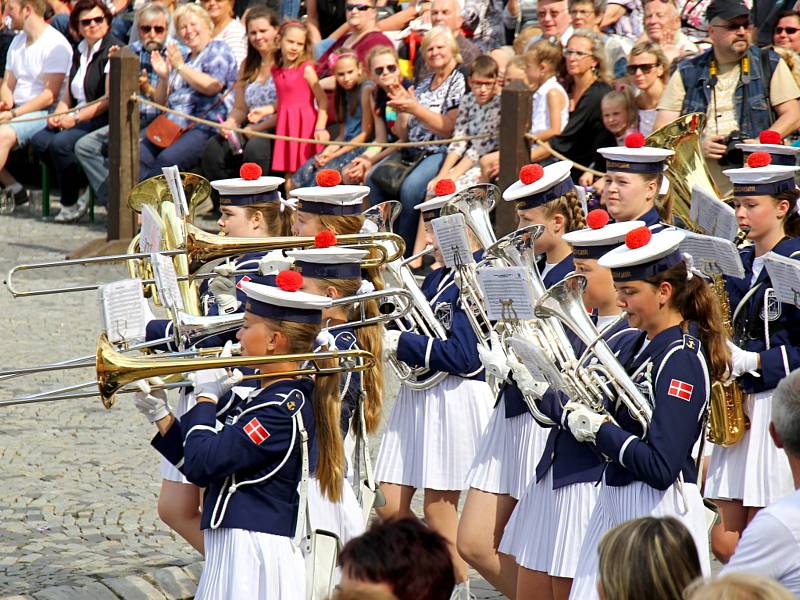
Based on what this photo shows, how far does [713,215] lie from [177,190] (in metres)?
2.21

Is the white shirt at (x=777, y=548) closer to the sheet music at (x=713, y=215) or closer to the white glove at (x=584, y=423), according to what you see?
the white glove at (x=584, y=423)

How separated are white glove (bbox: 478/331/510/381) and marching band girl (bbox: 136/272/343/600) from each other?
1.00 m

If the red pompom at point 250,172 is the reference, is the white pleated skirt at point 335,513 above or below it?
below

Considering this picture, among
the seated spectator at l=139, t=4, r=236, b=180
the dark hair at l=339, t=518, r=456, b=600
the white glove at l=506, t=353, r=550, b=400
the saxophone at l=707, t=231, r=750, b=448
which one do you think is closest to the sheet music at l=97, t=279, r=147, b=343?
the white glove at l=506, t=353, r=550, b=400

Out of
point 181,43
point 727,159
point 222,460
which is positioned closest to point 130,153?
point 181,43

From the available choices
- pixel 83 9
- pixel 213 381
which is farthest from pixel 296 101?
pixel 213 381

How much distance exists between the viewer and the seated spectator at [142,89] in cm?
1280

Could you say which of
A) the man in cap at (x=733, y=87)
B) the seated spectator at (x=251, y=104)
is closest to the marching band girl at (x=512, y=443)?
the man in cap at (x=733, y=87)

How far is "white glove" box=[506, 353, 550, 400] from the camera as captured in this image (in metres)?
4.62

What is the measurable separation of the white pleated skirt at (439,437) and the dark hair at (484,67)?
15.6 ft

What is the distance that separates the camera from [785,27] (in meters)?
9.48

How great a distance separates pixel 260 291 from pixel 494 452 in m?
1.44

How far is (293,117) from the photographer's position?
11.9 m

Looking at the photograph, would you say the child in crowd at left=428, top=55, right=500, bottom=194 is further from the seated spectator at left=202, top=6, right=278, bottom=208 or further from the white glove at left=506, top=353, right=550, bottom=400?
the white glove at left=506, top=353, right=550, bottom=400
